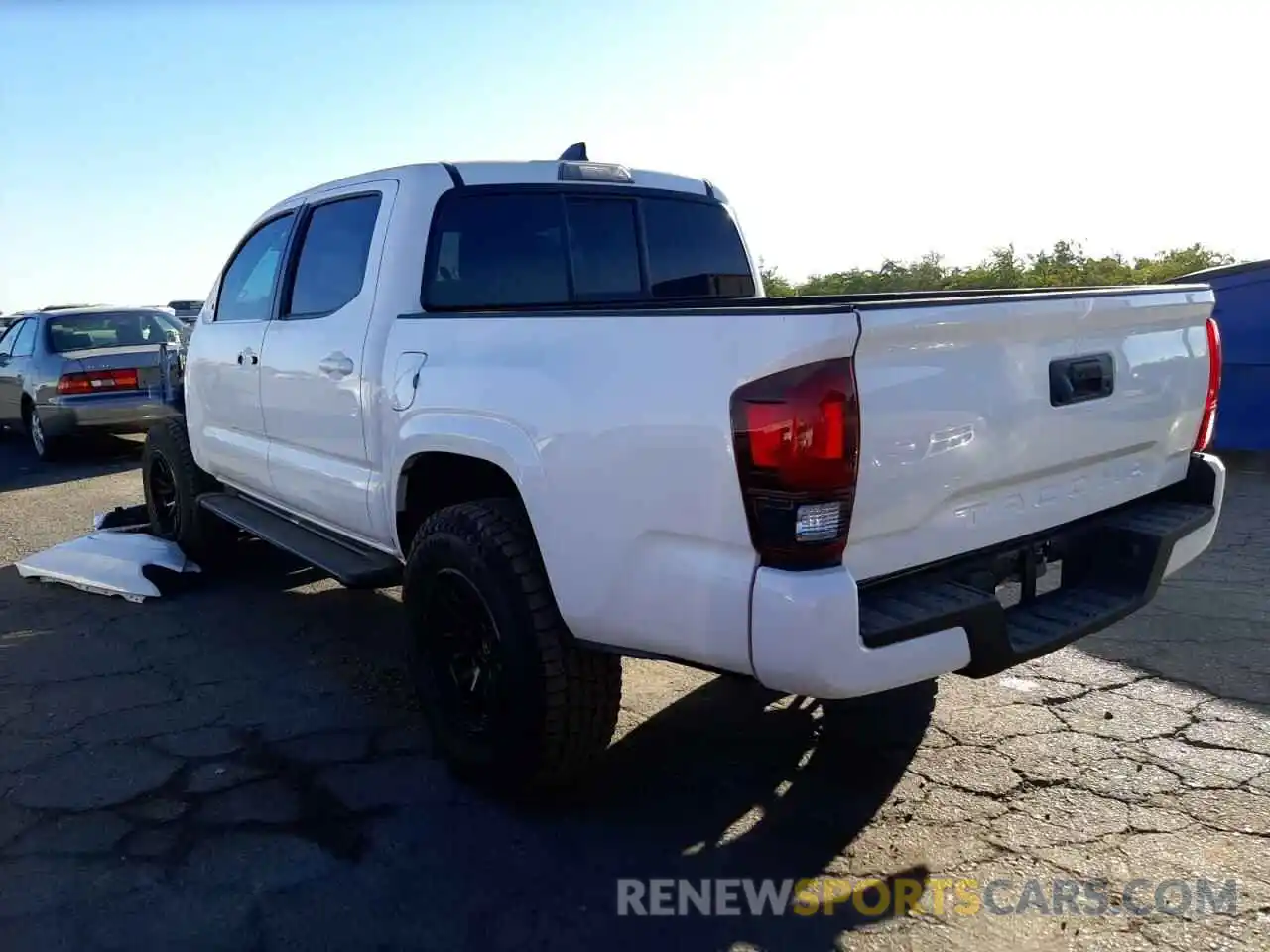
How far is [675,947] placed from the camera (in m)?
2.55

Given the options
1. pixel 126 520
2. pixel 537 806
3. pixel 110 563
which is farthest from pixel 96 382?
pixel 537 806

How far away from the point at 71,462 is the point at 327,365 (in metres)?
8.62

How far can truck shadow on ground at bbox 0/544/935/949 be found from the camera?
8.90 feet

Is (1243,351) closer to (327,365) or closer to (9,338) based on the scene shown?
(327,365)

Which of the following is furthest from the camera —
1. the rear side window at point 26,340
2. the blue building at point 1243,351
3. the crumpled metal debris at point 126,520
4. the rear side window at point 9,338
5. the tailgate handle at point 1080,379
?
the rear side window at point 9,338

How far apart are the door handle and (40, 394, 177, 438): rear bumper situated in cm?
705

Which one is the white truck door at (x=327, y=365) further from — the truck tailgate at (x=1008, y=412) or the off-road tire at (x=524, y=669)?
the truck tailgate at (x=1008, y=412)

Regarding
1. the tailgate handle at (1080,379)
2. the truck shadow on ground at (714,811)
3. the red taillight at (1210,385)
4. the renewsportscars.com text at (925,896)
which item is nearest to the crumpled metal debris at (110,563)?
the truck shadow on ground at (714,811)

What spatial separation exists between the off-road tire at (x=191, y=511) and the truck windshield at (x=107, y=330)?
5.47 metres

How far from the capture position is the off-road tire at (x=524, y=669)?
116 inches

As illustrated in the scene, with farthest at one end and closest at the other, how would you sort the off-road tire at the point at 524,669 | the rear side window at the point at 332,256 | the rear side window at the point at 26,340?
the rear side window at the point at 26,340
the rear side window at the point at 332,256
the off-road tire at the point at 524,669

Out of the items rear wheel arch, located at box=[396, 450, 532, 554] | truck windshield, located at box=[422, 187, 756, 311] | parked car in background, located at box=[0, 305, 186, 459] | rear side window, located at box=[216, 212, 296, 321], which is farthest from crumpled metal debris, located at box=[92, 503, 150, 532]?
truck windshield, located at box=[422, 187, 756, 311]

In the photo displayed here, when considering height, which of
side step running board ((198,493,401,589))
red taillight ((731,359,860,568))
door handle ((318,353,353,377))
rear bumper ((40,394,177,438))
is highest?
door handle ((318,353,353,377))

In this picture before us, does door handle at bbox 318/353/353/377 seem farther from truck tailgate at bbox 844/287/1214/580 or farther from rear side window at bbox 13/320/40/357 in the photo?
rear side window at bbox 13/320/40/357
